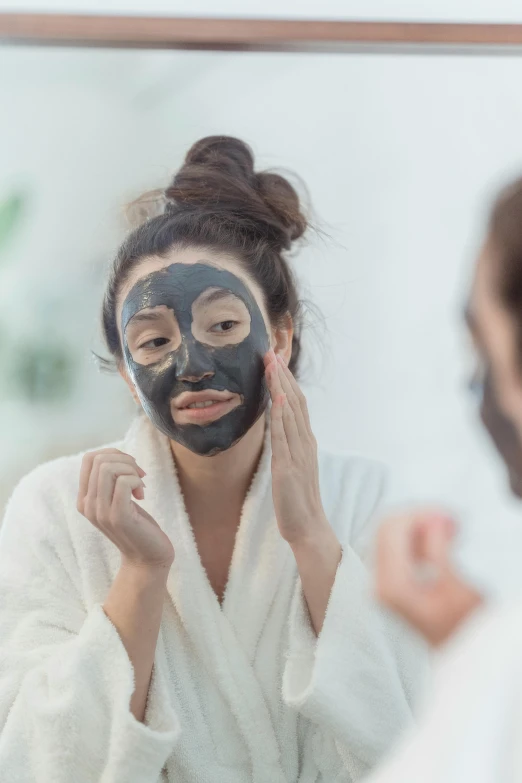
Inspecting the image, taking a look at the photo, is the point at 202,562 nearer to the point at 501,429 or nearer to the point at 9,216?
the point at 501,429

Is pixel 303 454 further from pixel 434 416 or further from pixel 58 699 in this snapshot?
pixel 58 699

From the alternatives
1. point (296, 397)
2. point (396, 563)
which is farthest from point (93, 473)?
point (396, 563)

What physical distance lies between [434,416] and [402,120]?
38cm

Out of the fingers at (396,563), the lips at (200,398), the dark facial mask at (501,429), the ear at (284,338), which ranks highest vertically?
the ear at (284,338)

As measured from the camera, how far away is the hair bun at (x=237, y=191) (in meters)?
0.96

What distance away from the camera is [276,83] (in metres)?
1.00

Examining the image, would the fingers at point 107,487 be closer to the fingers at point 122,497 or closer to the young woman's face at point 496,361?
the fingers at point 122,497

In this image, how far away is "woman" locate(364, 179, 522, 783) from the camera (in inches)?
21.1

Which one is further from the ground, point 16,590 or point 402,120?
point 402,120

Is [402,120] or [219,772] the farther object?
[402,120]

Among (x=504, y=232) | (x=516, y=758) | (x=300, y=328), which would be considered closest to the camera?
(x=516, y=758)

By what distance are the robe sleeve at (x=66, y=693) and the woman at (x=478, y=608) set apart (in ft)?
0.89

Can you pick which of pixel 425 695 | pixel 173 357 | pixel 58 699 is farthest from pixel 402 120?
pixel 58 699

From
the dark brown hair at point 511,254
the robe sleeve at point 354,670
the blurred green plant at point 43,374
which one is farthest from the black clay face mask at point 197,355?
the dark brown hair at point 511,254
